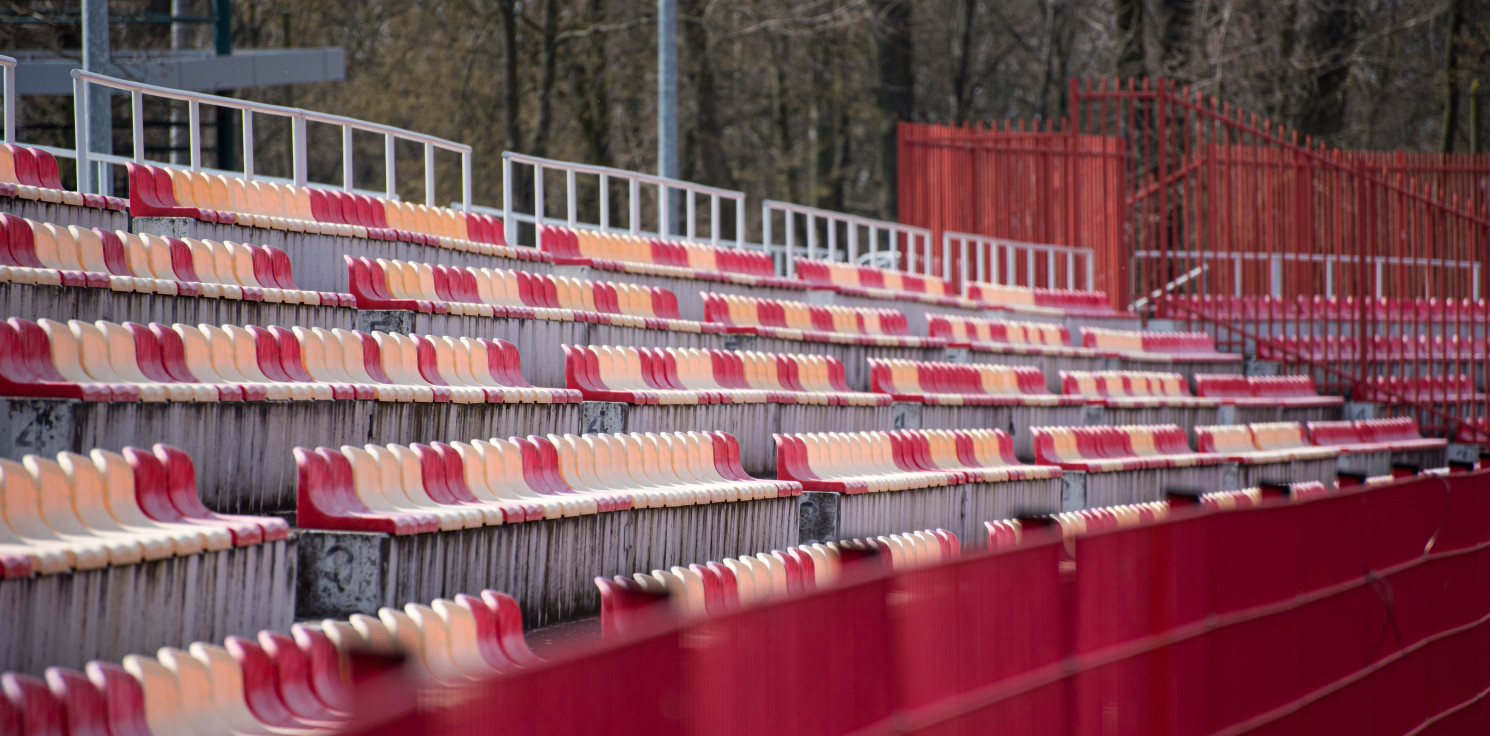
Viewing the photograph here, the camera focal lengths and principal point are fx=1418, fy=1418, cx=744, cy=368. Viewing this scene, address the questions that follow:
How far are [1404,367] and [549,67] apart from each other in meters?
11.0

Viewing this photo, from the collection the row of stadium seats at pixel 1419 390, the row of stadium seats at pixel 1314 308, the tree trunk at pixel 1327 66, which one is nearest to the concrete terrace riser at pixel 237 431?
the row of stadium seats at pixel 1314 308

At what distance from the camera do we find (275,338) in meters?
5.03

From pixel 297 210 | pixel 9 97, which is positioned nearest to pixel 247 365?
pixel 297 210

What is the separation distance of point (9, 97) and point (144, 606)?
12.1ft

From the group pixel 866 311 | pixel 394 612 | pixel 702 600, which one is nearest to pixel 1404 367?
pixel 866 311

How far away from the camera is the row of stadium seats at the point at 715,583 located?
3.39 m

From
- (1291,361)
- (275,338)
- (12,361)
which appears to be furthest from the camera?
(1291,361)

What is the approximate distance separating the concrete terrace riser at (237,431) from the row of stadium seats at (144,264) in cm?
80

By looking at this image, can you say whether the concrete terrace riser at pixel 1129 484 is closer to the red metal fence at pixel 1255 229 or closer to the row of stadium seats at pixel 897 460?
the row of stadium seats at pixel 897 460

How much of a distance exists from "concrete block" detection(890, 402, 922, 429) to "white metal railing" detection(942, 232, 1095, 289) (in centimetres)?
425

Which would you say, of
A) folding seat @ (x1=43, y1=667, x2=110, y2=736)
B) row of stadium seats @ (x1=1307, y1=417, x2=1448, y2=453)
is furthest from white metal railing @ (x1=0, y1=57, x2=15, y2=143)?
row of stadium seats @ (x1=1307, y1=417, x2=1448, y2=453)

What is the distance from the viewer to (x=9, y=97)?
6.11 metres

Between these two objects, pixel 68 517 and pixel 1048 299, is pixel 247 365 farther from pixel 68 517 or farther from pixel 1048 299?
pixel 1048 299

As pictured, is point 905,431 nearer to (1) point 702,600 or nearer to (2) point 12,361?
(1) point 702,600
